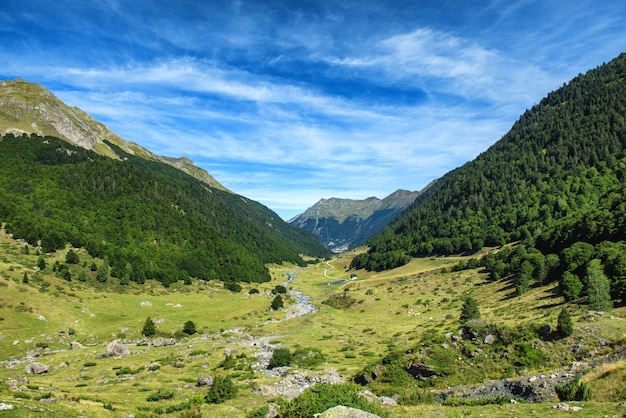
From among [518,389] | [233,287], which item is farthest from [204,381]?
[233,287]

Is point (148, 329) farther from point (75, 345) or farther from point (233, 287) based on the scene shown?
point (233, 287)

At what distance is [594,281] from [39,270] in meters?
105

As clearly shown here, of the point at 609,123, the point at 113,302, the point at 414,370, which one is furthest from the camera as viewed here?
the point at 609,123

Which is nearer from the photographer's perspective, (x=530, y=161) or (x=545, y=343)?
(x=545, y=343)

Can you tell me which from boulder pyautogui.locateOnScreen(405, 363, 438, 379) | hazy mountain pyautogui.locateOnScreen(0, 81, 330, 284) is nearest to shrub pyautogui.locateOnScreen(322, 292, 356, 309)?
hazy mountain pyautogui.locateOnScreen(0, 81, 330, 284)

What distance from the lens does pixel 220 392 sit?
28.7 meters

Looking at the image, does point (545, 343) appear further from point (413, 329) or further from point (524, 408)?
point (413, 329)

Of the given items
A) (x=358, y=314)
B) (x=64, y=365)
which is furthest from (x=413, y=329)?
(x=64, y=365)

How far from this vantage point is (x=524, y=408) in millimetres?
18422

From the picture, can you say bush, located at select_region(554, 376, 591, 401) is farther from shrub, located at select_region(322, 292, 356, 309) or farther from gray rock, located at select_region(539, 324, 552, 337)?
shrub, located at select_region(322, 292, 356, 309)

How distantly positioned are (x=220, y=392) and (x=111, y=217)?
131834 millimetres

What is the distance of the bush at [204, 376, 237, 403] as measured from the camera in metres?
28.3

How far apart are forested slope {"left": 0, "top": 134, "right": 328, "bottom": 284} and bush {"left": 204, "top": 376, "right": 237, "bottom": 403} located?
3223 inches

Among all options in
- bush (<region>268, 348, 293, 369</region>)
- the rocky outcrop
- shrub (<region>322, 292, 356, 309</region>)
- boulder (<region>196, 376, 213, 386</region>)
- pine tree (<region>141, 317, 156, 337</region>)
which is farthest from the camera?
shrub (<region>322, 292, 356, 309</region>)
